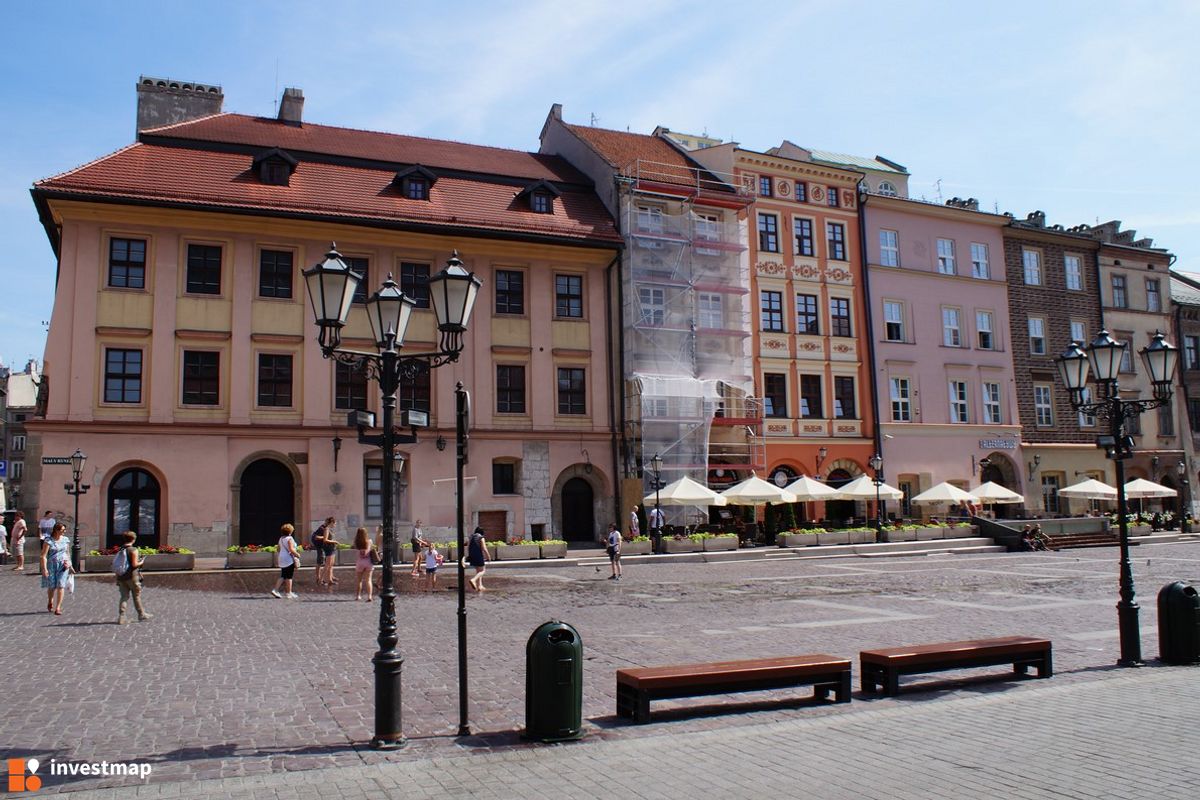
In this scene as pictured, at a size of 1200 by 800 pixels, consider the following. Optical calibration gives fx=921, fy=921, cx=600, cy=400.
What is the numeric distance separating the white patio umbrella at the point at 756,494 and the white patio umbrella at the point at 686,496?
606mm

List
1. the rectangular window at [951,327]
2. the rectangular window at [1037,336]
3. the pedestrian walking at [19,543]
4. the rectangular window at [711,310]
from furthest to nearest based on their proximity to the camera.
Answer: the rectangular window at [1037,336] → the rectangular window at [951,327] → the rectangular window at [711,310] → the pedestrian walking at [19,543]

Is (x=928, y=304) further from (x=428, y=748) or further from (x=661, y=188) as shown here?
(x=428, y=748)

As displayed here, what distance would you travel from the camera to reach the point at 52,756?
7.07 m

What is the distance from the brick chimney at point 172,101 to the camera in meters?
36.2

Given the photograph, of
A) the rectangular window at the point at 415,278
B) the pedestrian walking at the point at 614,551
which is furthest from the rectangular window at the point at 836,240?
the pedestrian walking at the point at 614,551

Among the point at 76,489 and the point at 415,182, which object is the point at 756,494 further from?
the point at 76,489

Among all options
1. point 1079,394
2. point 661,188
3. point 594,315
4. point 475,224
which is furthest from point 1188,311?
point 1079,394

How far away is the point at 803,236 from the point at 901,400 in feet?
28.5

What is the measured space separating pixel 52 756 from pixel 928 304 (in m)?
41.9

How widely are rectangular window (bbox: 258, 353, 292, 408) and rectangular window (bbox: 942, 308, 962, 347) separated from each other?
2961cm

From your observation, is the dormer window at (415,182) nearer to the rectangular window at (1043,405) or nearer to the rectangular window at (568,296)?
the rectangular window at (568,296)

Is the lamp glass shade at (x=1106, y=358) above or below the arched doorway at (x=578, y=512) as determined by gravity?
above

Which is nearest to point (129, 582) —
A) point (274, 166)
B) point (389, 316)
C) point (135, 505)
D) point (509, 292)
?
point (389, 316)

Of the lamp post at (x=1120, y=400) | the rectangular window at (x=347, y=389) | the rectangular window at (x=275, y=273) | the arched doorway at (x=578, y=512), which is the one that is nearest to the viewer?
the lamp post at (x=1120, y=400)
